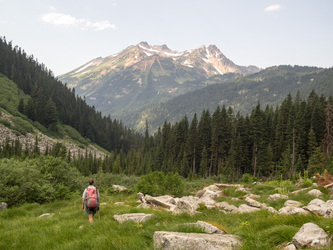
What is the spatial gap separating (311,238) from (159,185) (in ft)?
58.9

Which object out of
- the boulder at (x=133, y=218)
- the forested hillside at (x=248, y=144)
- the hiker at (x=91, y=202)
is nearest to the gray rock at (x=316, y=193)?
the forested hillside at (x=248, y=144)

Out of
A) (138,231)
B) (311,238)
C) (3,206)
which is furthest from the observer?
(3,206)

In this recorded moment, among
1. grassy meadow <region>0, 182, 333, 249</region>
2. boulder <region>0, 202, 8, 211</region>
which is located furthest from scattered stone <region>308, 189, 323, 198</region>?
boulder <region>0, 202, 8, 211</region>

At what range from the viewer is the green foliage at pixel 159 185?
21500mm

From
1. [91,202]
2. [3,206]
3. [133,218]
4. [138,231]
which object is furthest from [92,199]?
[3,206]

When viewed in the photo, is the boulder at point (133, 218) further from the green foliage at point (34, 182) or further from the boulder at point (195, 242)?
the green foliage at point (34, 182)

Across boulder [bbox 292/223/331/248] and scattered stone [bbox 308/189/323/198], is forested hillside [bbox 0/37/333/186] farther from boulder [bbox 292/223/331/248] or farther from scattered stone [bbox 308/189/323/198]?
boulder [bbox 292/223/331/248]

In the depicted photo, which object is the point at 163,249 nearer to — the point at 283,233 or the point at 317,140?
the point at 283,233

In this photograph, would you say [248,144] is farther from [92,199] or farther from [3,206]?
[92,199]

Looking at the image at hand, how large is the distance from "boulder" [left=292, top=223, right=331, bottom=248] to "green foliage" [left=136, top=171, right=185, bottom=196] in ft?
54.6

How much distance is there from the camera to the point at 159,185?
22453mm

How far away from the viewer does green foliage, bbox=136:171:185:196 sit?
846 inches

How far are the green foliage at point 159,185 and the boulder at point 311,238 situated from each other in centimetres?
1665

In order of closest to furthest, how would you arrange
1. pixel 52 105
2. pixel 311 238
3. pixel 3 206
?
pixel 311 238 < pixel 3 206 < pixel 52 105
